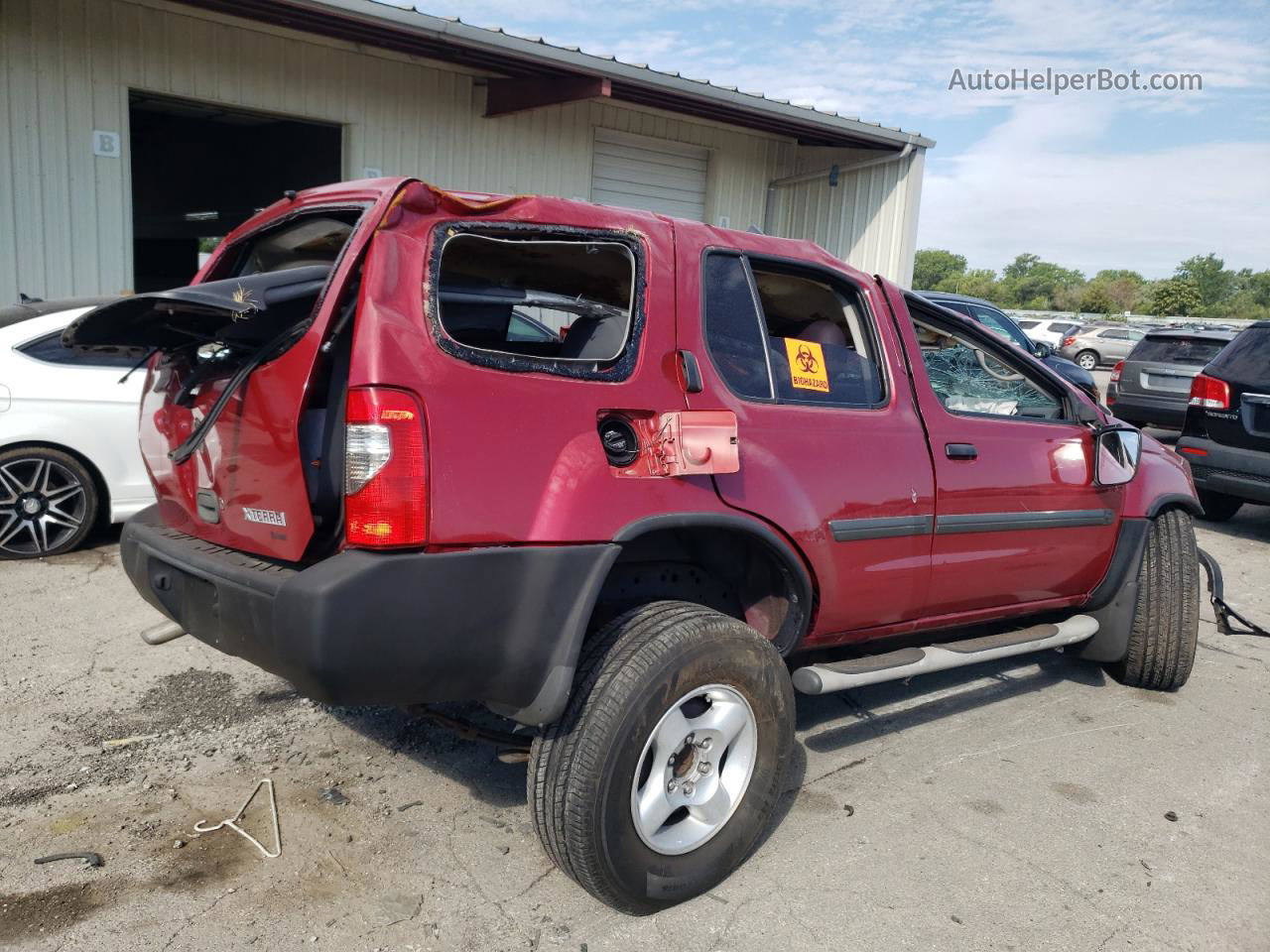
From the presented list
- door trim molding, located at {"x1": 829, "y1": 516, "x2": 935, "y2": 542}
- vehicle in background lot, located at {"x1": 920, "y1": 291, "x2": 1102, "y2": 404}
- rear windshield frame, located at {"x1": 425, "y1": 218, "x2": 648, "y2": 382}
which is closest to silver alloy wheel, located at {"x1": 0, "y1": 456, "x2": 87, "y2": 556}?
rear windshield frame, located at {"x1": 425, "y1": 218, "x2": 648, "y2": 382}

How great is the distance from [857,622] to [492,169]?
28.4ft

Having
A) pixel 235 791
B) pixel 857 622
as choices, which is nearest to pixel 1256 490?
pixel 857 622

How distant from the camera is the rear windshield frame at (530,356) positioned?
264 centimetres

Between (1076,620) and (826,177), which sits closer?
(1076,620)

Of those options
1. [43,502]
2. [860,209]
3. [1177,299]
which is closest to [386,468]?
[43,502]

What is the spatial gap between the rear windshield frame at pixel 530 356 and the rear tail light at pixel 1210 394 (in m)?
6.91

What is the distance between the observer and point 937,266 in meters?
124

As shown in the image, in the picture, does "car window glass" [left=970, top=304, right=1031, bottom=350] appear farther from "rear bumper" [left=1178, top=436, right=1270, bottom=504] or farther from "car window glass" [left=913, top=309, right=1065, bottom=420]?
"car window glass" [left=913, top=309, right=1065, bottom=420]

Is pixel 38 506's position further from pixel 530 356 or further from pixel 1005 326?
pixel 1005 326

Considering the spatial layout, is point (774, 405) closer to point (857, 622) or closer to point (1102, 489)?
point (857, 622)

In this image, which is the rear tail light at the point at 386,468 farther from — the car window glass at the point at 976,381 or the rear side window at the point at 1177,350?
the rear side window at the point at 1177,350

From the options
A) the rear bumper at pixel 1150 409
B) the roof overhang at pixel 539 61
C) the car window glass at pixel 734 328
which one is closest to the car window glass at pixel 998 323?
the rear bumper at pixel 1150 409

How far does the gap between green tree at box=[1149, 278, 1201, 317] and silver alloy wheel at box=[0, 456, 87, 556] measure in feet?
217

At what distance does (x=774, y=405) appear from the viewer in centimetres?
329
